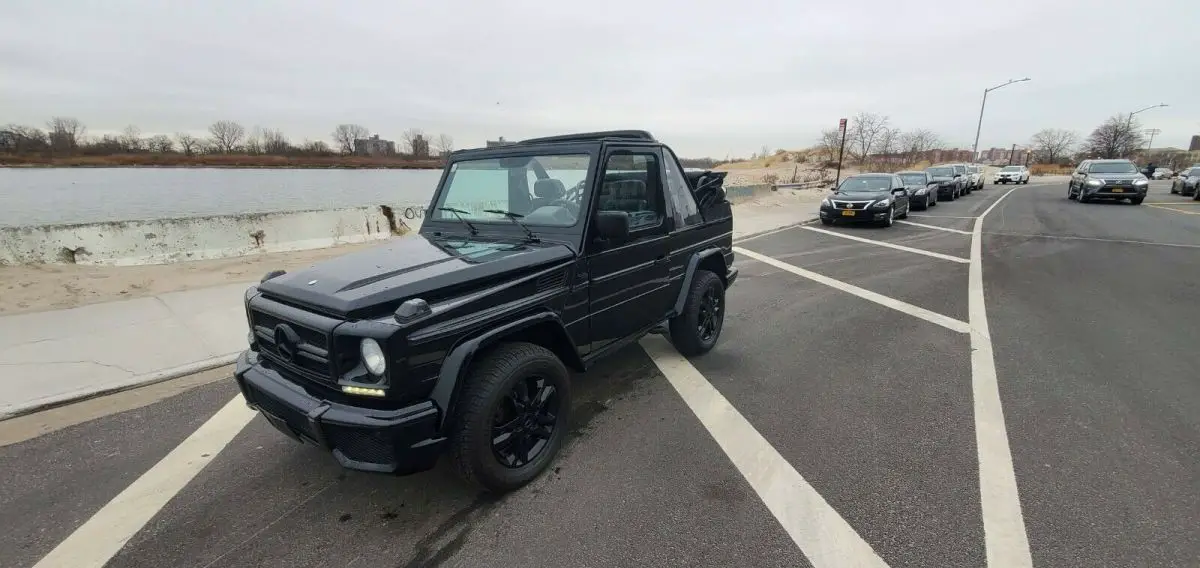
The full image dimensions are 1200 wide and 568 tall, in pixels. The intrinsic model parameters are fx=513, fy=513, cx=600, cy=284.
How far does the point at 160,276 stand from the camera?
6984mm

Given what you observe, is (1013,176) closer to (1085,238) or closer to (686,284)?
(1085,238)

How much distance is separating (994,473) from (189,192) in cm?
1500

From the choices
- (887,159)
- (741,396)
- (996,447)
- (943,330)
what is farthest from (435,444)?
(887,159)

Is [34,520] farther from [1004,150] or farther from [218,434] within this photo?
[1004,150]

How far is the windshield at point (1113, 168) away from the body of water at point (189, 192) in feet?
80.6

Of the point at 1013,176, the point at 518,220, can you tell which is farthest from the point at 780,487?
the point at 1013,176

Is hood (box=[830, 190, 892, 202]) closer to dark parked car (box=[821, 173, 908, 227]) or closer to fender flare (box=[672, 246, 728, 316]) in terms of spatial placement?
dark parked car (box=[821, 173, 908, 227])

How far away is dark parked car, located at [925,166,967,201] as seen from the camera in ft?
74.0

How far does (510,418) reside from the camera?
279 centimetres

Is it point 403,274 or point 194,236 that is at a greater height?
point 403,274

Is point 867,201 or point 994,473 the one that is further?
point 867,201

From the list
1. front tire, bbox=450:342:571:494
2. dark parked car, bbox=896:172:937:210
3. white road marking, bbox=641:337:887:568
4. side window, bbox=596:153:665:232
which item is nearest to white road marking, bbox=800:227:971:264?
dark parked car, bbox=896:172:937:210

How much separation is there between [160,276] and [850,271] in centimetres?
1015

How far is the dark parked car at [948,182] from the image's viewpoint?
74.0 ft
